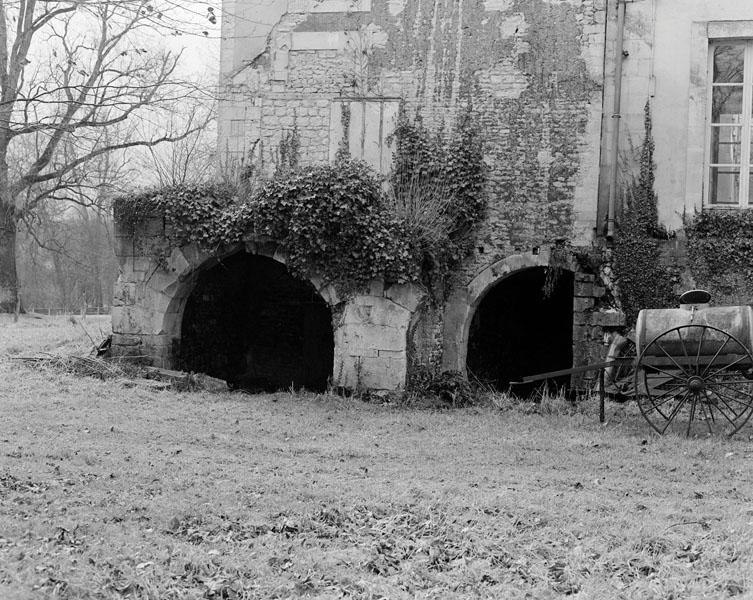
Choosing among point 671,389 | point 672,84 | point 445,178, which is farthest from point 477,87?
point 671,389

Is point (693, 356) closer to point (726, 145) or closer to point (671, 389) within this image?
point (671, 389)

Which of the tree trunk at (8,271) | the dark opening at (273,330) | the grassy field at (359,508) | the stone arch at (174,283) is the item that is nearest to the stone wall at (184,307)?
the stone arch at (174,283)

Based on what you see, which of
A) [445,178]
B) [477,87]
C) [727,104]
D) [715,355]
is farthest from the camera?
[477,87]

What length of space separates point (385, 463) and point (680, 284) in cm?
648

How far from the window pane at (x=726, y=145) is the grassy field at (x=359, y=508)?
4660mm

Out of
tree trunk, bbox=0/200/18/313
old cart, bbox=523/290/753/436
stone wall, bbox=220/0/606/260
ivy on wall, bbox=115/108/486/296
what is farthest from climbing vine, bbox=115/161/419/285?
tree trunk, bbox=0/200/18/313

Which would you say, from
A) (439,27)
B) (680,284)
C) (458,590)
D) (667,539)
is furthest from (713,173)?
(458,590)

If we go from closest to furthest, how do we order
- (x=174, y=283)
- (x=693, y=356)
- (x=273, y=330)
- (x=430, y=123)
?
1. (x=693, y=356)
2. (x=174, y=283)
3. (x=430, y=123)
4. (x=273, y=330)

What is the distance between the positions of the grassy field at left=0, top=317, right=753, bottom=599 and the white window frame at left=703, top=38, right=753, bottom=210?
430cm

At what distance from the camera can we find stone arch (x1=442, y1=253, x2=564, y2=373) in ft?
42.6

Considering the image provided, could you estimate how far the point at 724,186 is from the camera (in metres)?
12.4

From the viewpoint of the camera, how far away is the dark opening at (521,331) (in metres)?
14.3

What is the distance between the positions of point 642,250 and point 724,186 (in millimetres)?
1417

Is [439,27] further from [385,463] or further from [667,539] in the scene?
[667,539]
